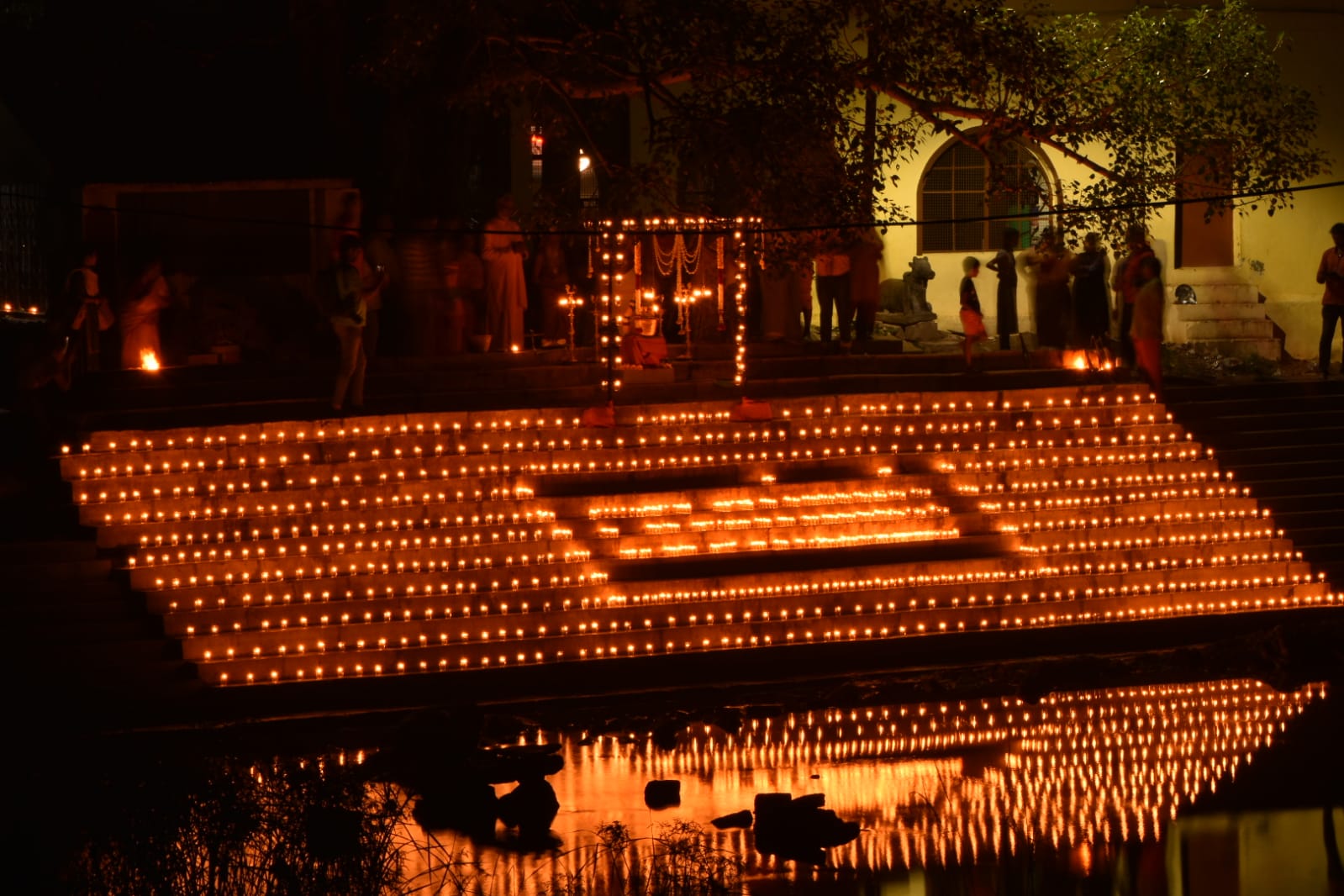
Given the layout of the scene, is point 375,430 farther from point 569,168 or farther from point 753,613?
point 569,168

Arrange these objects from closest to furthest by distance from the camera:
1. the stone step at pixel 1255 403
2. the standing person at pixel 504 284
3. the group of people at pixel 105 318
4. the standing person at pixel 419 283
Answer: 1. the group of people at pixel 105 318
2. the standing person at pixel 419 283
3. the stone step at pixel 1255 403
4. the standing person at pixel 504 284

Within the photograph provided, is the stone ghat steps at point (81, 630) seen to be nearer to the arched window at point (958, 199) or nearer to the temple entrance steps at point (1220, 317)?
the arched window at point (958, 199)

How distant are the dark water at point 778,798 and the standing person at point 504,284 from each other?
244 inches

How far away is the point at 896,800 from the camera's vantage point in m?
11.6

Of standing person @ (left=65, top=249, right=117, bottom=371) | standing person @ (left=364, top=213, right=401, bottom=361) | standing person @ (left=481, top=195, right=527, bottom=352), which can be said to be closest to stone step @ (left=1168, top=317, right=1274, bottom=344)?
standing person @ (left=481, top=195, right=527, bottom=352)

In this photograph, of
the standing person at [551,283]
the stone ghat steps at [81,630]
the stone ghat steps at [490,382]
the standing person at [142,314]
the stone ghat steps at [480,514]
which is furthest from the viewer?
the standing person at [551,283]

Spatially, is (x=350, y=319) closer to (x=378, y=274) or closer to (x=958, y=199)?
(x=378, y=274)

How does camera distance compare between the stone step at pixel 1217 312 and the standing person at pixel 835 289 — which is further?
the stone step at pixel 1217 312

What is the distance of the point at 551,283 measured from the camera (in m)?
19.5

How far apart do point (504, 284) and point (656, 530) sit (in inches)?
163

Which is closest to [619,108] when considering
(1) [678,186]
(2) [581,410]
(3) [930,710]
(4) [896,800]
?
(1) [678,186]

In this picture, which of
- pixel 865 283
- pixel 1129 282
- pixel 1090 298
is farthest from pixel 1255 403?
pixel 865 283

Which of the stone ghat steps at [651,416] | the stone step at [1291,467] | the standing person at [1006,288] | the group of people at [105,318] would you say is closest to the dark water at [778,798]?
the stone ghat steps at [651,416]

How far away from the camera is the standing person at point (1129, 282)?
18688 mm
